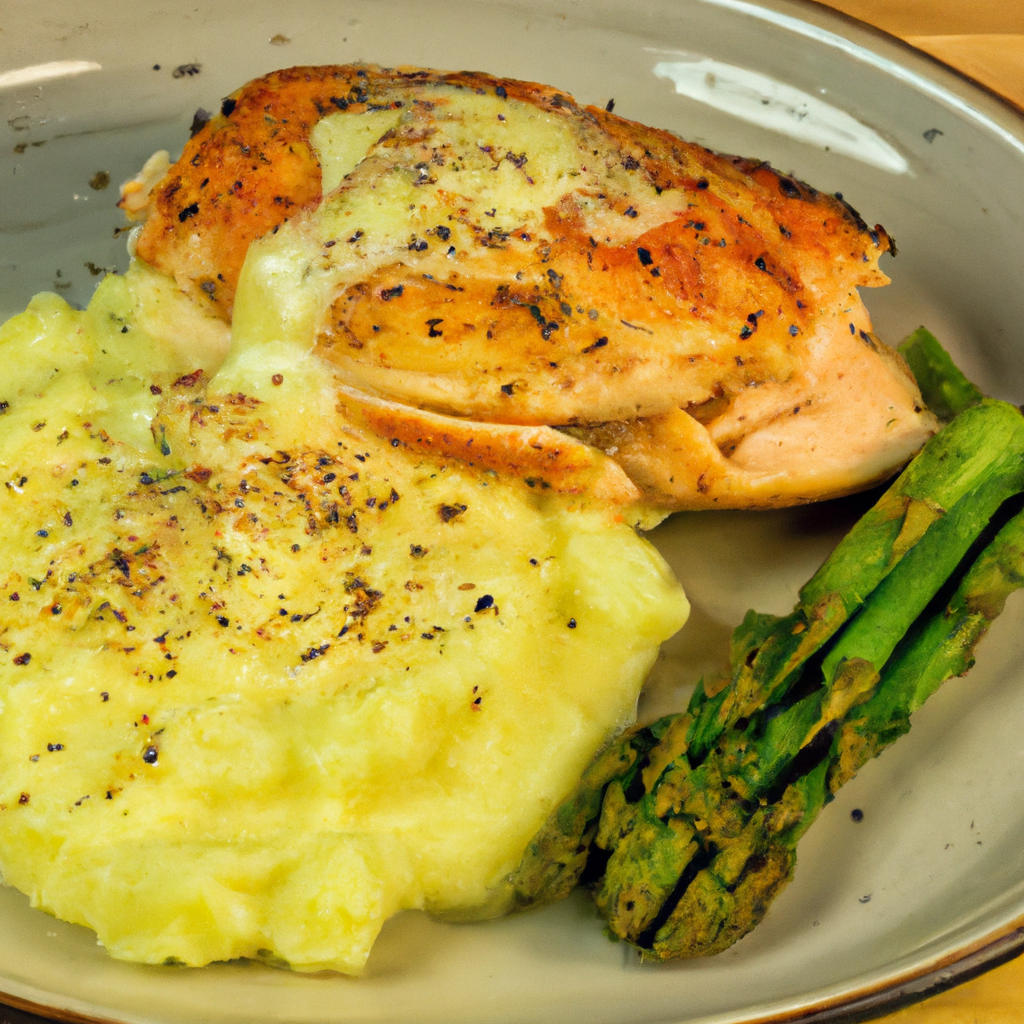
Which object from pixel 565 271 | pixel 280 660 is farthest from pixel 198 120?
pixel 280 660

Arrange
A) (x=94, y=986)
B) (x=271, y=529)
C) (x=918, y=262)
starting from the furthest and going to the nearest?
(x=918, y=262)
(x=271, y=529)
(x=94, y=986)

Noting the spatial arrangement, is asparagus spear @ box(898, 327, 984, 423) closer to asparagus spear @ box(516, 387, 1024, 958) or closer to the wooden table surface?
asparagus spear @ box(516, 387, 1024, 958)

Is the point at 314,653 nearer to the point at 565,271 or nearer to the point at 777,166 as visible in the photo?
the point at 565,271

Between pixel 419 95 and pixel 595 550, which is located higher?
pixel 419 95

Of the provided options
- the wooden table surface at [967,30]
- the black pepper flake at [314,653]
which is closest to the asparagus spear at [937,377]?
the wooden table surface at [967,30]

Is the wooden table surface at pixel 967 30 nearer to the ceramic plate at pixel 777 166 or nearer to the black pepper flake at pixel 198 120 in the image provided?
the ceramic plate at pixel 777 166

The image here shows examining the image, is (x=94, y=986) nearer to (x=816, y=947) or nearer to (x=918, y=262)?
(x=816, y=947)

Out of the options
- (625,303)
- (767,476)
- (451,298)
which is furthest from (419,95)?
(767,476)
